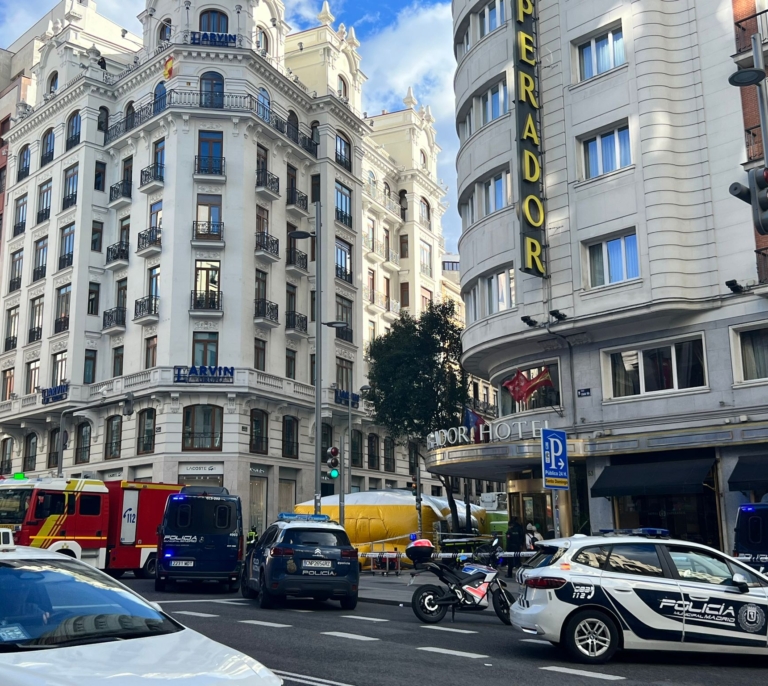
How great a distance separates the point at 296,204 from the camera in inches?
1886

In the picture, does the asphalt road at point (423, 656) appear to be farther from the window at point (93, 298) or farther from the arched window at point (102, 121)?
the arched window at point (102, 121)

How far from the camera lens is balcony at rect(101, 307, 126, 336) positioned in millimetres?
44316

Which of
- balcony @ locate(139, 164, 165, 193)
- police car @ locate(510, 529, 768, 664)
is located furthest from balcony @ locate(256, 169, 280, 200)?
police car @ locate(510, 529, 768, 664)

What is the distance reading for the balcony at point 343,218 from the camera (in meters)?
50.5

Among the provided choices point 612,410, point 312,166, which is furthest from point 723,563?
point 312,166

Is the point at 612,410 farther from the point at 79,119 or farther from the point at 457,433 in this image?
the point at 79,119

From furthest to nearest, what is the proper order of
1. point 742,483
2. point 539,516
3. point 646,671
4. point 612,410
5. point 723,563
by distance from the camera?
point 539,516
point 612,410
point 742,483
point 723,563
point 646,671

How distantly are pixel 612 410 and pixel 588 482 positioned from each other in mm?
2134

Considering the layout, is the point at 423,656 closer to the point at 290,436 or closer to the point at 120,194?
the point at 290,436

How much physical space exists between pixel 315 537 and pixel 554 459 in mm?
4904

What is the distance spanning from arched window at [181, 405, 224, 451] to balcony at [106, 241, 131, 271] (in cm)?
908

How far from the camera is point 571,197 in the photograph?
2388cm

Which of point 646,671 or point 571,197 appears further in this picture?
point 571,197

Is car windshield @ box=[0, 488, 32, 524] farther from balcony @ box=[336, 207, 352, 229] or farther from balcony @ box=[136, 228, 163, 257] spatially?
balcony @ box=[336, 207, 352, 229]
